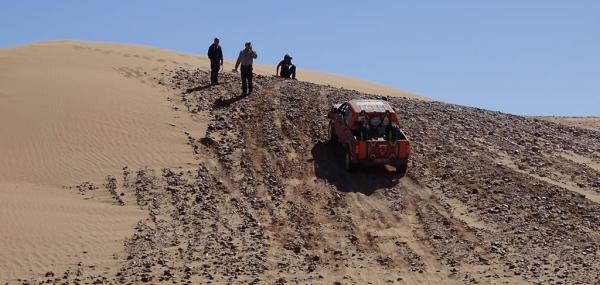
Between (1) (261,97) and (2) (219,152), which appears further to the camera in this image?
(1) (261,97)

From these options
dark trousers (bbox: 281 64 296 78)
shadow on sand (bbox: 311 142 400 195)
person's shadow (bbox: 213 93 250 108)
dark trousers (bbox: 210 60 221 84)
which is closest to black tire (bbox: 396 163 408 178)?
shadow on sand (bbox: 311 142 400 195)

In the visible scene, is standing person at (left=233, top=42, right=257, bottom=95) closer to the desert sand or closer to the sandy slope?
the desert sand

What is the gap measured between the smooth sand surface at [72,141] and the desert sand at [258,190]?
5cm

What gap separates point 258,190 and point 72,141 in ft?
16.8

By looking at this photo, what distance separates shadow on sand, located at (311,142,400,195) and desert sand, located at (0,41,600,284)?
0.21 feet

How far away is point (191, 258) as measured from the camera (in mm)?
14453

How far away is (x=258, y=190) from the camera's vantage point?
18.2 metres

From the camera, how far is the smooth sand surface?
49.7ft

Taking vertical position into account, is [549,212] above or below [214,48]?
below

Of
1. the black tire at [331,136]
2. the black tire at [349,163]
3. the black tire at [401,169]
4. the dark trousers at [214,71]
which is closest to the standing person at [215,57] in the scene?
the dark trousers at [214,71]

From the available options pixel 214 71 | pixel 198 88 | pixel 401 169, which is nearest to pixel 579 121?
pixel 214 71

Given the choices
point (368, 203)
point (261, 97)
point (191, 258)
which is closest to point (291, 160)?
point (368, 203)

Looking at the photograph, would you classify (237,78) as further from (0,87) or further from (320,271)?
(320,271)

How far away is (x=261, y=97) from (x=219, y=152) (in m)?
4.16
